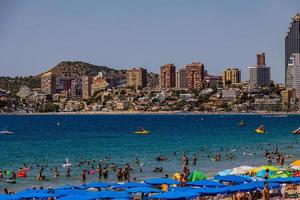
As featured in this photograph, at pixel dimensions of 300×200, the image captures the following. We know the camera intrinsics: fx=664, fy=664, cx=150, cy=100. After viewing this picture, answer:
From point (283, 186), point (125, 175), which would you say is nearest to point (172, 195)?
point (283, 186)

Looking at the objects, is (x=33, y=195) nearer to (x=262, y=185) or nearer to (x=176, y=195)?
(x=176, y=195)

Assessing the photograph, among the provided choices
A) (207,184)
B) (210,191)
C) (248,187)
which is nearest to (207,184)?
(207,184)

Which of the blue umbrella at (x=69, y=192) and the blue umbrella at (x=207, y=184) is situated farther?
the blue umbrella at (x=207, y=184)

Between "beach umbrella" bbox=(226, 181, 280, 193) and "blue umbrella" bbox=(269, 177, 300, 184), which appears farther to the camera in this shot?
"blue umbrella" bbox=(269, 177, 300, 184)

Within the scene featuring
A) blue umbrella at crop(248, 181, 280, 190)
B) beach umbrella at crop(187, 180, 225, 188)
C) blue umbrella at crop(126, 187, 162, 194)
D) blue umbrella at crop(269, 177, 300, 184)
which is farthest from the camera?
blue umbrella at crop(269, 177, 300, 184)

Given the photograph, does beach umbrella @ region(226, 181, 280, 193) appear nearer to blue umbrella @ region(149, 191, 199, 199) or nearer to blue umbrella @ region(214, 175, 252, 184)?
blue umbrella @ region(214, 175, 252, 184)

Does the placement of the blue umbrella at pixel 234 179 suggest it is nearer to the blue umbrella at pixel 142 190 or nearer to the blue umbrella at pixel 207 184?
the blue umbrella at pixel 207 184

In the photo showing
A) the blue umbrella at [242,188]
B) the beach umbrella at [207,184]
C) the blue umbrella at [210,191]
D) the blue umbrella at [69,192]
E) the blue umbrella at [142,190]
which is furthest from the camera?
the beach umbrella at [207,184]

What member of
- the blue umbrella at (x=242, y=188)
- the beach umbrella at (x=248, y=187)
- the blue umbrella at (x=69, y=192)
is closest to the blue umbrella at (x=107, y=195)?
the blue umbrella at (x=69, y=192)

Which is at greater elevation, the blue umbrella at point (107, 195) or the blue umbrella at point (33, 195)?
the blue umbrella at point (107, 195)

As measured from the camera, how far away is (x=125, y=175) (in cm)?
4425

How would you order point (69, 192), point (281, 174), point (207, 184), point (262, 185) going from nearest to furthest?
point (69, 192), point (262, 185), point (207, 184), point (281, 174)

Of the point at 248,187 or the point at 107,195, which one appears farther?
the point at 248,187

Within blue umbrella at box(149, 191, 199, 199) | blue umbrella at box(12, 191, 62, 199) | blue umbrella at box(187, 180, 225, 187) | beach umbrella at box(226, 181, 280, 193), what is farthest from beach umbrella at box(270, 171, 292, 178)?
blue umbrella at box(12, 191, 62, 199)
